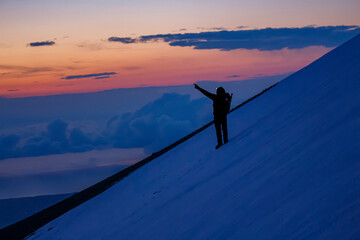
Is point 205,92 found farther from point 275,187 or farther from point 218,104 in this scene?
point 275,187

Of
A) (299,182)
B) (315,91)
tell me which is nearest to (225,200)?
Answer: (299,182)

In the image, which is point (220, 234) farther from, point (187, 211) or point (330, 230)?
point (187, 211)

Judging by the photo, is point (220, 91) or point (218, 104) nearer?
point (220, 91)

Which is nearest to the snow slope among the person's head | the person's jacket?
the person's jacket

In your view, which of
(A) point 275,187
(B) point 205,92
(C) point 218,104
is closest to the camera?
→ (A) point 275,187

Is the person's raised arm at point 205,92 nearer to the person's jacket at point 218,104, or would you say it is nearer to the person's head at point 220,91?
the person's jacket at point 218,104

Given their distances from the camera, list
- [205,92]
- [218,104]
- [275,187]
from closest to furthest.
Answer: [275,187]
[205,92]
[218,104]

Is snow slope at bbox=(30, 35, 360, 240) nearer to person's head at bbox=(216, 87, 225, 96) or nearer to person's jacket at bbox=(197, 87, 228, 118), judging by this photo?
person's jacket at bbox=(197, 87, 228, 118)

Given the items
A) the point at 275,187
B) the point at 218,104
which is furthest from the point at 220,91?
the point at 275,187

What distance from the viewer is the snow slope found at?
13.5 ft

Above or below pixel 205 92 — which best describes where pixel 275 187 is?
below

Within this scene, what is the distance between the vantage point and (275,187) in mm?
5453

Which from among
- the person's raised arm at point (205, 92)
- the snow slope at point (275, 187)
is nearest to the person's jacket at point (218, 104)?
the person's raised arm at point (205, 92)

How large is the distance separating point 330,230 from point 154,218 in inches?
202
